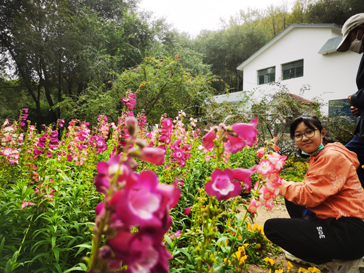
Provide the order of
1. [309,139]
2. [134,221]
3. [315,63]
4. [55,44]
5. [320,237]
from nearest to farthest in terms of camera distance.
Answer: [134,221] → [320,237] → [309,139] → [55,44] → [315,63]

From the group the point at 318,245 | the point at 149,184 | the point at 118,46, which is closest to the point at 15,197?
the point at 149,184

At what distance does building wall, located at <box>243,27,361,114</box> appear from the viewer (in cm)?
1207

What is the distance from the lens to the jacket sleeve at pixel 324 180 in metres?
1.94

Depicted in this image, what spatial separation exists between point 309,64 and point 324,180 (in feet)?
48.1

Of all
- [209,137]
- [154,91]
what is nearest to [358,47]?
[209,137]

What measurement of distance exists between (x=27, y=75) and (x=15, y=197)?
10969 mm

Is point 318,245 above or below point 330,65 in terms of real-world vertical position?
below

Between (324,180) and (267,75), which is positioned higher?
(267,75)

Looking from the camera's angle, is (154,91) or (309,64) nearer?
(154,91)

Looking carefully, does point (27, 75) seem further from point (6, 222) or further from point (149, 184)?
point (149, 184)

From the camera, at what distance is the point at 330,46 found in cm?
1273

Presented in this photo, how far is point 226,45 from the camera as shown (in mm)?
28031

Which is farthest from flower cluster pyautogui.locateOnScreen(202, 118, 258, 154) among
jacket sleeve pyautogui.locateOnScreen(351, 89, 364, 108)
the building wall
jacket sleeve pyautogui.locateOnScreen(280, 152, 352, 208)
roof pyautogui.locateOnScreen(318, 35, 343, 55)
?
roof pyautogui.locateOnScreen(318, 35, 343, 55)

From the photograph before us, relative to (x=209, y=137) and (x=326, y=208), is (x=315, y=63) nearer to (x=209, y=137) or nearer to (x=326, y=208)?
(x=326, y=208)
